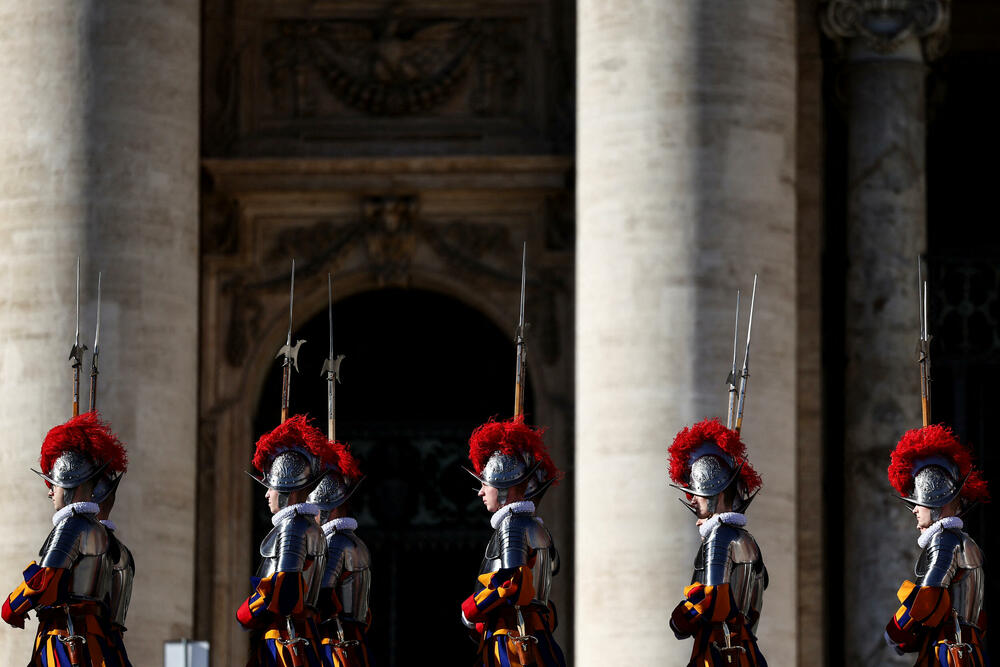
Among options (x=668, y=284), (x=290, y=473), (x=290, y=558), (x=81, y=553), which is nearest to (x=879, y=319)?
(x=668, y=284)

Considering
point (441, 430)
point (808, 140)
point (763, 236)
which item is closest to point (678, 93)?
point (763, 236)

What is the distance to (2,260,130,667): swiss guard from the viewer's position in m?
Result: 17.5

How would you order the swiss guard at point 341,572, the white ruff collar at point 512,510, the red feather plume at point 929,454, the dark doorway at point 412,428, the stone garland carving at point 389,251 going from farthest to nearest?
the stone garland carving at point 389,251 < the dark doorway at point 412,428 < the swiss guard at point 341,572 < the white ruff collar at point 512,510 < the red feather plume at point 929,454

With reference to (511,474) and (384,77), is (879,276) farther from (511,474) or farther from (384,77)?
(511,474)

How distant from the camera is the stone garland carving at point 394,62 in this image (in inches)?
942

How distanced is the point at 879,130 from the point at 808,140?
2.67ft

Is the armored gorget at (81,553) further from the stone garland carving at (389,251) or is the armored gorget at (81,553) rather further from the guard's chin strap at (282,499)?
the stone garland carving at (389,251)

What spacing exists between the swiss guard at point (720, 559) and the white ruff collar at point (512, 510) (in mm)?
979

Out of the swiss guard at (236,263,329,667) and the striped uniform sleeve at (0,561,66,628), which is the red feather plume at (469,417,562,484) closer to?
the swiss guard at (236,263,329,667)

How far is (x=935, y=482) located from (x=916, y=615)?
84cm

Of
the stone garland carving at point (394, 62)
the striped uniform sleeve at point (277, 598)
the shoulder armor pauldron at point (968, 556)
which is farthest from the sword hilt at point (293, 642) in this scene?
the stone garland carving at point (394, 62)

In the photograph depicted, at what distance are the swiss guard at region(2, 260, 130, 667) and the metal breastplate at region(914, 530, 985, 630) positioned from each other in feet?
16.7

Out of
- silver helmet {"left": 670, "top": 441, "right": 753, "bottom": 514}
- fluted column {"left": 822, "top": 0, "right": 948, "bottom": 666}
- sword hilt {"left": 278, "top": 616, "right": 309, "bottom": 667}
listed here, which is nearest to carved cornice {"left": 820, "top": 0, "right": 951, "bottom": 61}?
fluted column {"left": 822, "top": 0, "right": 948, "bottom": 666}

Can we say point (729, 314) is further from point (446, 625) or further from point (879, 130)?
point (446, 625)
